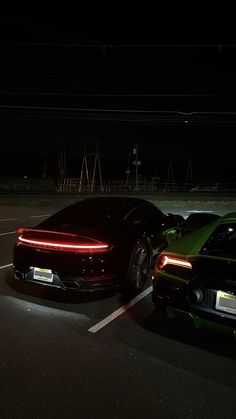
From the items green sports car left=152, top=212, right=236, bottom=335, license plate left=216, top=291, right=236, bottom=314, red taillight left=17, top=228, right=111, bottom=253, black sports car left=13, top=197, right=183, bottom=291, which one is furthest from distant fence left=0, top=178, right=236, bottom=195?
license plate left=216, top=291, right=236, bottom=314

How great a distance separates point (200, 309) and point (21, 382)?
1708 millimetres

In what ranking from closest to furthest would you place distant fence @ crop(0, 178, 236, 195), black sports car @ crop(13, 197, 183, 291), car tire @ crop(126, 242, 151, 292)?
black sports car @ crop(13, 197, 183, 291) → car tire @ crop(126, 242, 151, 292) → distant fence @ crop(0, 178, 236, 195)

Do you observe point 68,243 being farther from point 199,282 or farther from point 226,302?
point 226,302

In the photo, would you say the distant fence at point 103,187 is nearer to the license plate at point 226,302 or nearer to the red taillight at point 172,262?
the red taillight at point 172,262

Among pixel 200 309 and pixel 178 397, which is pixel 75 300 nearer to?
pixel 200 309

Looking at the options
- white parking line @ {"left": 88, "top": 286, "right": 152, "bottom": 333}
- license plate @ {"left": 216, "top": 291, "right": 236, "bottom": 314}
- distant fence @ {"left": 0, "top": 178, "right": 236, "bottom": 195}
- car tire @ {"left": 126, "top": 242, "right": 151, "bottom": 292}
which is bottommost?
distant fence @ {"left": 0, "top": 178, "right": 236, "bottom": 195}

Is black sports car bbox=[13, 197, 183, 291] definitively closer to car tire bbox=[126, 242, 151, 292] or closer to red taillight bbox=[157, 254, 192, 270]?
car tire bbox=[126, 242, 151, 292]

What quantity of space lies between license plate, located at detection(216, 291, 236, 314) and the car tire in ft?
7.27

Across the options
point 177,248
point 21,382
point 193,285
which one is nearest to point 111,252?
point 177,248

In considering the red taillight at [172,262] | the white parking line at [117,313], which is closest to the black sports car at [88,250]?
the white parking line at [117,313]

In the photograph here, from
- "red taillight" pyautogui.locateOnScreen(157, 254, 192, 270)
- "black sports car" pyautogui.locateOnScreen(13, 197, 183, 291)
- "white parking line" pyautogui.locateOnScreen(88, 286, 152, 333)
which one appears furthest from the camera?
"black sports car" pyautogui.locateOnScreen(13, 197, 183, 291)

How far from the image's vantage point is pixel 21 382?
3.63 meters

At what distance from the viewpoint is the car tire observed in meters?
6.14

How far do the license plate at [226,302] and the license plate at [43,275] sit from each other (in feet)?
7.80
